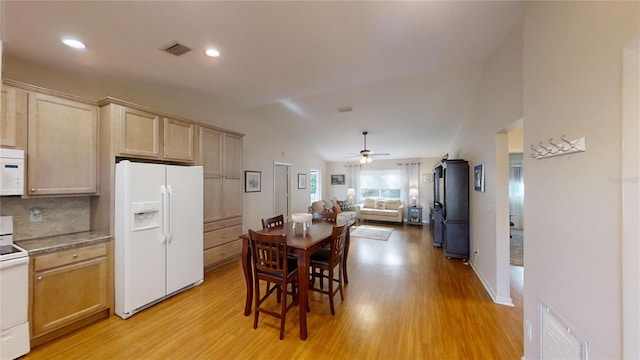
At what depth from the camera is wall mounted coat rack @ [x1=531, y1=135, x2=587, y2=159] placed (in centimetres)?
127

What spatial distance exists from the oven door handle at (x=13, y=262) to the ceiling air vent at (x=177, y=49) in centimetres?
222

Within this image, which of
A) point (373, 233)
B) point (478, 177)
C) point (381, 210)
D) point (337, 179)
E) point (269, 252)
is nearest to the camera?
point (269, 252)

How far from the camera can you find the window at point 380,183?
8773 mm

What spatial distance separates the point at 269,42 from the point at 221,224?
279 centimetres

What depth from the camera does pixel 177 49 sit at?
2.44 metres

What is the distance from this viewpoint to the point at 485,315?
2.57 m

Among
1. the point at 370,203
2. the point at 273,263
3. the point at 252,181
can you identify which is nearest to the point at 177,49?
the point at 273,263

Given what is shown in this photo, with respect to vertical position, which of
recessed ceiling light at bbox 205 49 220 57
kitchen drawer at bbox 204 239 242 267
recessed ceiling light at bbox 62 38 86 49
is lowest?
kitchen drawer at bbox 204 239 242 267

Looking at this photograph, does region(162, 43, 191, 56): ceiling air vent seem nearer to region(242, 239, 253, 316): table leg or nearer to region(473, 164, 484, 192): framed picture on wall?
region(242, 239, 253, 316): table leg

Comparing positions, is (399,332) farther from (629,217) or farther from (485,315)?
(629,217)

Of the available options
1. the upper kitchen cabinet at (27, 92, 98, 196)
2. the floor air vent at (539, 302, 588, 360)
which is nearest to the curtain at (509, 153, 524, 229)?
the floor air vent at (539, 302, 588, 360)

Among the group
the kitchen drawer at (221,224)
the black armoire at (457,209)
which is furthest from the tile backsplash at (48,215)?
the black armoire at (457,209)

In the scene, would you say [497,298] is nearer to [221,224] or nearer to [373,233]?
[373,233]

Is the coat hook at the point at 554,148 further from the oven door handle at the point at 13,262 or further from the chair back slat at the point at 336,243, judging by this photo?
the oven door handle at the point at 13,262
